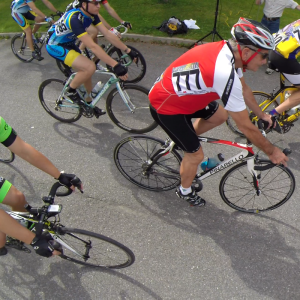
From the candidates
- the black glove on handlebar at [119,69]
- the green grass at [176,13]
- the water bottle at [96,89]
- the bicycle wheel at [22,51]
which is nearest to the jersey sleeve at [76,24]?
the black glove on handlebar at [119,69]

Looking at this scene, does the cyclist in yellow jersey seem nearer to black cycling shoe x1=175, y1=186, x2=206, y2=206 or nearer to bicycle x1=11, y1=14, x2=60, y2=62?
black cycling shoe x1=175, y1=186, x2=206, y2=206

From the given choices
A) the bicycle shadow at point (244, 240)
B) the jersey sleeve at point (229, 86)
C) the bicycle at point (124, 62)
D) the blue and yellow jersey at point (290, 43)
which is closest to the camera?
the jersey sleeve at point (229, 86)

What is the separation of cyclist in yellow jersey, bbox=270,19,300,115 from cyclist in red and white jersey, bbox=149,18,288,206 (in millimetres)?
1342

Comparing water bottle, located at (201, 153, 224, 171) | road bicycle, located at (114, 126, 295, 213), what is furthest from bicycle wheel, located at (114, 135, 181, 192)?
water bottle, located at (201, 153, 224, 171)

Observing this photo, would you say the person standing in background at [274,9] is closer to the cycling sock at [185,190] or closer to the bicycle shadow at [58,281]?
the cycling sock at [185,190]

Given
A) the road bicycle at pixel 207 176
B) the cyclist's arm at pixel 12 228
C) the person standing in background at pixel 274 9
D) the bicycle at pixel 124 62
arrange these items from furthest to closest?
the bicycle at pixel 124 62 < the person standing in background at pixel 274 9 < the road bicycle at pixel 207 176 < the cyclist's arm at pixel 12 228

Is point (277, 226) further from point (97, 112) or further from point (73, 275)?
point (97, 112)

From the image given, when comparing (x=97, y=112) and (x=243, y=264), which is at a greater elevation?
(x=97, y=112)

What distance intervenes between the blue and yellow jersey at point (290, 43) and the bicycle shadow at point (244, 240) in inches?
89.2

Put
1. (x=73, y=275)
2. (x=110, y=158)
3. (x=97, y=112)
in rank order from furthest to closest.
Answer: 1. (x=97, y=112)
2. (x=110, y=158)
3. (x=73, y=275)

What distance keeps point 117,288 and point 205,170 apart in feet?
5.30

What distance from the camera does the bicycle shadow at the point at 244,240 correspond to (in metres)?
2.80

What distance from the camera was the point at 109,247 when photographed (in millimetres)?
2664

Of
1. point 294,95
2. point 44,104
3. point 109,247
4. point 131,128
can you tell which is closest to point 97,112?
point 131,128
